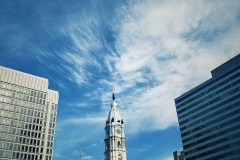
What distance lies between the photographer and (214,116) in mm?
128500

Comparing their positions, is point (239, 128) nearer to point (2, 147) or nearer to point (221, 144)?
Answer: point (221, 144)

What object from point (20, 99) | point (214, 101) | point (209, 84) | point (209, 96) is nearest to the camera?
point (20, 99)

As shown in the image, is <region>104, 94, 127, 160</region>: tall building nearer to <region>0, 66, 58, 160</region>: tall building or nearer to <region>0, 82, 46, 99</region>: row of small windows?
<region>0, 66, 58, 160</region>: tall building

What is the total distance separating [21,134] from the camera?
11294cm

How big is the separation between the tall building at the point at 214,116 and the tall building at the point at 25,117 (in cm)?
6852

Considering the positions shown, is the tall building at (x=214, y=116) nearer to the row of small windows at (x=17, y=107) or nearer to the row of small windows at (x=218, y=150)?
the row of small windows at (x=218, y=150)

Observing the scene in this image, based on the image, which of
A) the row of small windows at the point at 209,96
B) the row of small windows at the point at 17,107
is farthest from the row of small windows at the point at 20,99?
the row of small windows at the point at 209,96

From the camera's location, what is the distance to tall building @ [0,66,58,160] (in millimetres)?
109688

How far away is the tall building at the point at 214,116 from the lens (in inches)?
4683

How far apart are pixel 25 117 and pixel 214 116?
85.4 m

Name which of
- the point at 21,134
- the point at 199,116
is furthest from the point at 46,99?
the point at 199,116

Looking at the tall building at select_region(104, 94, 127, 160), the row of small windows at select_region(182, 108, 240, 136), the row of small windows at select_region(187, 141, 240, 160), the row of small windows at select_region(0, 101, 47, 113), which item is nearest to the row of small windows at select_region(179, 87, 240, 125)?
the row of small windows at select_region(182, 108, 240, 136)

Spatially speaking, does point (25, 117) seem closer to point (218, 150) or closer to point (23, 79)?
point (23, 79)

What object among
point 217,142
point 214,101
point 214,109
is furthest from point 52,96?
point 217,142
